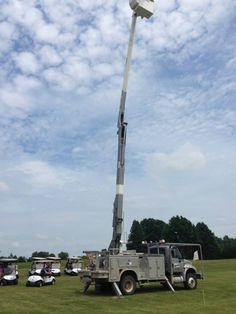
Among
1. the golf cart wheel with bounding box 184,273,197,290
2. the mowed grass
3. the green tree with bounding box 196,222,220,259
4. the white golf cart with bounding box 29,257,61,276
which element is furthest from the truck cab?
the green tree with bounding box 196,222,220,259

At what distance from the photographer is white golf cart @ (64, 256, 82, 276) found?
44.2 metres

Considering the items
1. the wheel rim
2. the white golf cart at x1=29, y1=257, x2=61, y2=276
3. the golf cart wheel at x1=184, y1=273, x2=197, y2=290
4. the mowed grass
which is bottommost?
the mowed grass

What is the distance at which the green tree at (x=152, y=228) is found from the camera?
12962 centimetres

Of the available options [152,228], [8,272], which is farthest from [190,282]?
[152,228]

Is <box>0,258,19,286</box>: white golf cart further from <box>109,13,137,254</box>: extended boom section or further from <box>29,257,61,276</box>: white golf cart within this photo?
<box>109,13,137,254</box>: extended boom section

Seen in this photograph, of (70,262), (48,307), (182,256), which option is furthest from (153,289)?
(70,262)

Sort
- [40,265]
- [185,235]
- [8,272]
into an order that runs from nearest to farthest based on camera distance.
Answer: [8,272], [40,265], [185,235]

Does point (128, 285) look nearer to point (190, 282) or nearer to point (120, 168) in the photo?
point (190, 282)

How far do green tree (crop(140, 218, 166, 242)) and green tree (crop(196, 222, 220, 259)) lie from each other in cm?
Answer: 1060

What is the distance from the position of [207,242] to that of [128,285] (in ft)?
340

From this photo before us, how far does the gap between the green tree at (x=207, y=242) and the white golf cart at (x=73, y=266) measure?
77644 millimetres

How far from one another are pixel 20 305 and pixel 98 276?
14.0ft

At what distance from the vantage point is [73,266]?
44906 mm

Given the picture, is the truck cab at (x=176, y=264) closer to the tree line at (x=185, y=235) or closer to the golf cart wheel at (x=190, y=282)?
the golf cart wheel at (x=190, y=282)
